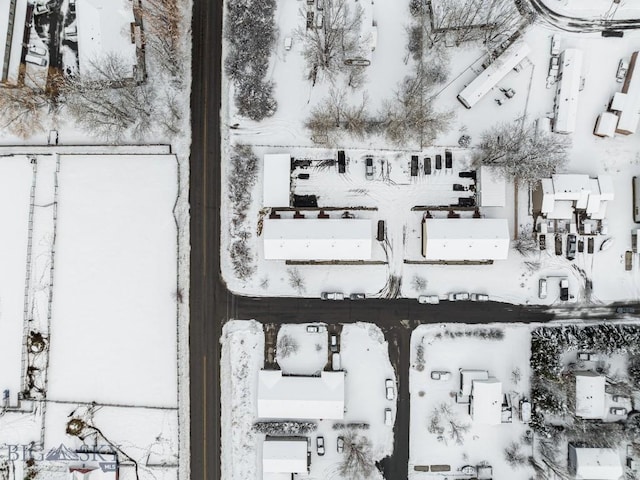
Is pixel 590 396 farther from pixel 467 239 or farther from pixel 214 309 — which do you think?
pixel 214 309

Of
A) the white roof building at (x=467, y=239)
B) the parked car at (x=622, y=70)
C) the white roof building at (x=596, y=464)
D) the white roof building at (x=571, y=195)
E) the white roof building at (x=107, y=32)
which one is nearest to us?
the white roof building at (x=467, y=239)

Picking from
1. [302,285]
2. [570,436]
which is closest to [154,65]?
[302,285]

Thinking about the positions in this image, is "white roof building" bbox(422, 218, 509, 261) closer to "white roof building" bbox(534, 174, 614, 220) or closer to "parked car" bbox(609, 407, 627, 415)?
"white roof building" bbox(534, 174, 614, 220)

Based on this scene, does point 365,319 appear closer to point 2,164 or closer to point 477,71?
point 477,71

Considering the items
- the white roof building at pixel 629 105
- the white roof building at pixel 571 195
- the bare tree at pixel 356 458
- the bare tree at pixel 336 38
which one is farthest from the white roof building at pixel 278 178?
the white roof building at pixel 629 105

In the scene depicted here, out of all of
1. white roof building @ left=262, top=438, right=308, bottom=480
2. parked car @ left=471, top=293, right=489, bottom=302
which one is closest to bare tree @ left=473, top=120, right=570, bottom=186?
parked car @ left=471, top=293, right=489, bottom=302

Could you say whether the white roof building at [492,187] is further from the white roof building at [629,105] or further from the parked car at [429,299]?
the white roof building at [629,105]
